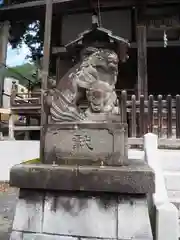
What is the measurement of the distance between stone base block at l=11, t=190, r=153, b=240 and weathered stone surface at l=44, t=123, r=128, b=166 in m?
0.38

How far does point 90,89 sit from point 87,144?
0.67 m

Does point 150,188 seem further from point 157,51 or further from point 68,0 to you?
point 157,51

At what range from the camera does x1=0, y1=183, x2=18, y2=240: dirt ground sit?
13.4 ft

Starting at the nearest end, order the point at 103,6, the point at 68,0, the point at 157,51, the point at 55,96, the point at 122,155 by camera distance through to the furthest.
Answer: the point at 122,155
the point at 55,96
the point at 68,0
the point at 103,6
the point at 157,51

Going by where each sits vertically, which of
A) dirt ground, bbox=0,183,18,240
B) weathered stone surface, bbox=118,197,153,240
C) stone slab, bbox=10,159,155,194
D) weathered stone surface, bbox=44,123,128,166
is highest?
weathered stone surface, bbox=44,123,128,166

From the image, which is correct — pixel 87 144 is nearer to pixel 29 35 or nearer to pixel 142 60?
pixel 142 60

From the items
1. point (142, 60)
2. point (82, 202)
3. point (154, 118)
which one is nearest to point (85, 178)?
point (82, 202)

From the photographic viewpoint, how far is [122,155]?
3064mm

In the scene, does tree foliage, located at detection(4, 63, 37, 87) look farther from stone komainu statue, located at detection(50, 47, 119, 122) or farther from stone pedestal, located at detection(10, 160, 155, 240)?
stone pedestal, located at detection(10, 160, 155, 240)

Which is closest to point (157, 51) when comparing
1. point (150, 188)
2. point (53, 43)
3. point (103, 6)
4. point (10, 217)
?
point (103, 6)

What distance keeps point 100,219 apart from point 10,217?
2804 millimetres

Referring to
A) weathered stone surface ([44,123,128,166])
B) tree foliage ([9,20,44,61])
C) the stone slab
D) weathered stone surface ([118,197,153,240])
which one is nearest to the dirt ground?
the stone slab

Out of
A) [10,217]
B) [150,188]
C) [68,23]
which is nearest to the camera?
[150,188]

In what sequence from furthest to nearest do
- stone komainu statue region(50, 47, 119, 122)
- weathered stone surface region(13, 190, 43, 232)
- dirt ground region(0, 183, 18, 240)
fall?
dirt ground region(0, 183, 18, 240)
stone komainu statue region(50, 47, 119, 122)
weathered stone surface region(13, 190, 43, 232)
